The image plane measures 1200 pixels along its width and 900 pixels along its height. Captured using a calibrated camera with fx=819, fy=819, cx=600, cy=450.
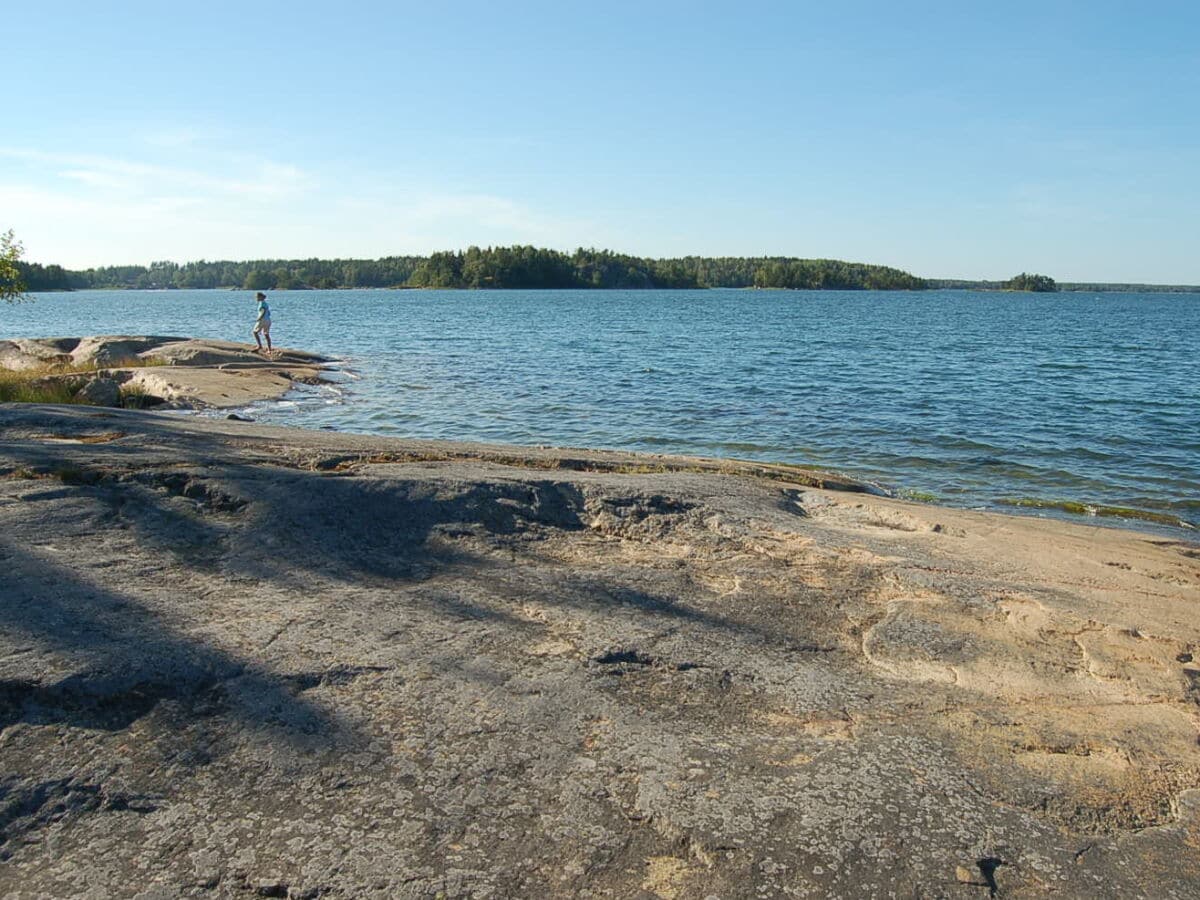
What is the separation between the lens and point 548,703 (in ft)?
11.3

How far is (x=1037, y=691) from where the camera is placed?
3906 mm

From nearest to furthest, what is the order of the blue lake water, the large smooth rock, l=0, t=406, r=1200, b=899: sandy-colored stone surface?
l=0, t=406, r=1200, b=899: sandy-colored stone surface < the blue lake water < the large smooth rock

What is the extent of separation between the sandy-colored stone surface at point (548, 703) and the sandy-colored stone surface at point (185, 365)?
12220 millimetres

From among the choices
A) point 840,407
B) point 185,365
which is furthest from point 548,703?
point 185,365

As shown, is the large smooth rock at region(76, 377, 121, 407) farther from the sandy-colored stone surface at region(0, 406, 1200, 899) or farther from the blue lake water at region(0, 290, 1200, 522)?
the sandy-colored stone surface at region(0, 406, 1200, 899)

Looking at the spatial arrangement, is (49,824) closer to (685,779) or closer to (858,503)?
(685,779)

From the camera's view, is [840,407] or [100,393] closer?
[100,393]

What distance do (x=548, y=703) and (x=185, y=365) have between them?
67.7 ft

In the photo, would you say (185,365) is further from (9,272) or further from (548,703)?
(548,703)

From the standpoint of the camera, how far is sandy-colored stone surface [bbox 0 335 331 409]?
17516 mm

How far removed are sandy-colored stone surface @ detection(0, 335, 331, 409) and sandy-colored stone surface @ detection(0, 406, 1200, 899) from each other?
12220 mm

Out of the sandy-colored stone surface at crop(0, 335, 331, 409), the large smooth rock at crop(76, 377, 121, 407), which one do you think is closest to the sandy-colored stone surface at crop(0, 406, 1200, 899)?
the large smooth rock at crop(76, 377, 121, 407)

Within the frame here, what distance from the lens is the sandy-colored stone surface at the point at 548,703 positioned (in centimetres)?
263

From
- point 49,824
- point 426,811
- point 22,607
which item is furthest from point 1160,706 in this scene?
point 22,607
